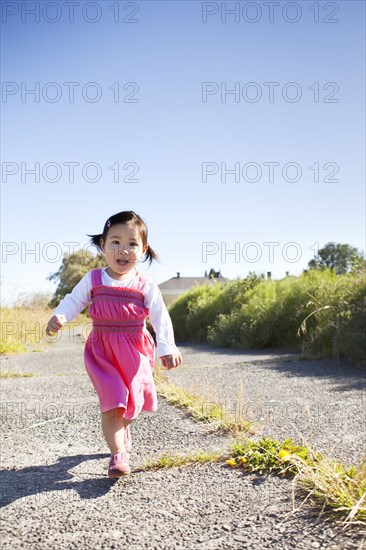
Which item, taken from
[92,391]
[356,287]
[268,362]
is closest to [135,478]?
[92,391]

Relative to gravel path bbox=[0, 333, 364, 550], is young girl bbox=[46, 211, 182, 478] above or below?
above

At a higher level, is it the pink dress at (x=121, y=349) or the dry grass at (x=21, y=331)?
the pink dress at (x=121, y=349)

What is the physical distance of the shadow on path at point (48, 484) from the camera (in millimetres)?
2953

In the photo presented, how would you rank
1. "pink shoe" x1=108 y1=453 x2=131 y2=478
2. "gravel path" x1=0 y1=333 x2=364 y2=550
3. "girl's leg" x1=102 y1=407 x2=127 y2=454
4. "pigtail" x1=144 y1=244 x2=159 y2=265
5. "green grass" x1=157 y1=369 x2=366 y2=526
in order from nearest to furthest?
1. "gravel path" x1=0 y1=333 x2=364 y2=550
2. "green grass" x1=157 y1=369 x2=366 y2=526
3. "pink shoe" x1=108 y1=453 x2=131 y2=478
4. "girl's leg" x1=102 y1=407 x2=127 y2=454
5. "pigtail" x1=144 y1=244 x2=159 y2=265

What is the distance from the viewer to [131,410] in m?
3.38

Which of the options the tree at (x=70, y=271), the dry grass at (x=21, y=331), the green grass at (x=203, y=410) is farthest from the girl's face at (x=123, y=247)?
the tree at (x=70, y=271)

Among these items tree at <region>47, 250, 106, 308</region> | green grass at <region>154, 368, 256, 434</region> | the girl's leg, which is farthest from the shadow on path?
tree at <region>47, 250, 106, 308</region>

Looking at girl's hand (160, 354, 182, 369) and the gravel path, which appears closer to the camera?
the gravel path

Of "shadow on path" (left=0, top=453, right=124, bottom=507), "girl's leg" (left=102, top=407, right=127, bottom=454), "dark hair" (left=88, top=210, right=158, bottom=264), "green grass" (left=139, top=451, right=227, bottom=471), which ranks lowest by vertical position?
"shadow on path" (left=0, top=453, right=124, bottom=507)

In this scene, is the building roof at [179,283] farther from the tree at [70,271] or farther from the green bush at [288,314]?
the green bush at [288,314]

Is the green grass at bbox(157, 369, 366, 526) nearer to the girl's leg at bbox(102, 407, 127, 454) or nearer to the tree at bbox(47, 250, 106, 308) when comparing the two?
the girl's leg at bbox(102, 407, 127, 454)

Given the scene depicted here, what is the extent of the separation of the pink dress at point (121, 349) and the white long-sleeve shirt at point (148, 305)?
0.04 meters

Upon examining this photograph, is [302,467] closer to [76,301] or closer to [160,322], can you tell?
[160,322]

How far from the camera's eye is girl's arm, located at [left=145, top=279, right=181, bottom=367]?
3379 mm
